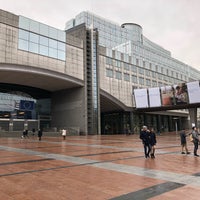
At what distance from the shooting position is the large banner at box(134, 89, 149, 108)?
5638 centimetres

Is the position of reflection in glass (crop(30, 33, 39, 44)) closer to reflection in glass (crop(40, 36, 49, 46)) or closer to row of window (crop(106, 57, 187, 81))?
reflection in glass (crop(40, 36, 49, 46))

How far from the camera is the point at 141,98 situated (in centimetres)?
5716

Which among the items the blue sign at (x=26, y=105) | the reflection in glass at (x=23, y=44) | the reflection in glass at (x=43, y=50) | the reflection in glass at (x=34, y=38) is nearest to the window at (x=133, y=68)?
the reflection in glass at (x=43, y=50)

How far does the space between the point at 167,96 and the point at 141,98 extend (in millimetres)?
6835

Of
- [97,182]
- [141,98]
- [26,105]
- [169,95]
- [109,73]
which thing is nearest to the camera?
[97,182]

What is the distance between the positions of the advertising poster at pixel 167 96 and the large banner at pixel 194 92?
4.10m

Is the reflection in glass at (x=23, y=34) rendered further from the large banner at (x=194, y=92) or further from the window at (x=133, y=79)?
the large banner at (x=194, y=92)

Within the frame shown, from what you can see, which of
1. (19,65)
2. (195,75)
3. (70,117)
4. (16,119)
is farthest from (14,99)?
(195,75)

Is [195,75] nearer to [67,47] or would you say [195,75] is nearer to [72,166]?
[67,47]

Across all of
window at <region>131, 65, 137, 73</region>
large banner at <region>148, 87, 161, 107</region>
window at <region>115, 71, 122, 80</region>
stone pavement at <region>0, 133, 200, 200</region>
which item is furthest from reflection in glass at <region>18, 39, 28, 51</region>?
stone pavement at <region>0, 133, 200, 200</region>

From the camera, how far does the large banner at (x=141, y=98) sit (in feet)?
185

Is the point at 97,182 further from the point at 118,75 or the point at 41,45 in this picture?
the point at 118,75

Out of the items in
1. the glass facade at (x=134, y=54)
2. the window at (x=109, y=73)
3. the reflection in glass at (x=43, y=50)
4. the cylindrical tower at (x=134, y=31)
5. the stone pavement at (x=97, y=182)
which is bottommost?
the stone pavement at (x=97, y=182)

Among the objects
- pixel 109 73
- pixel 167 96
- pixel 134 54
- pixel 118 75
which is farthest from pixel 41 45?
pixel 134 54
